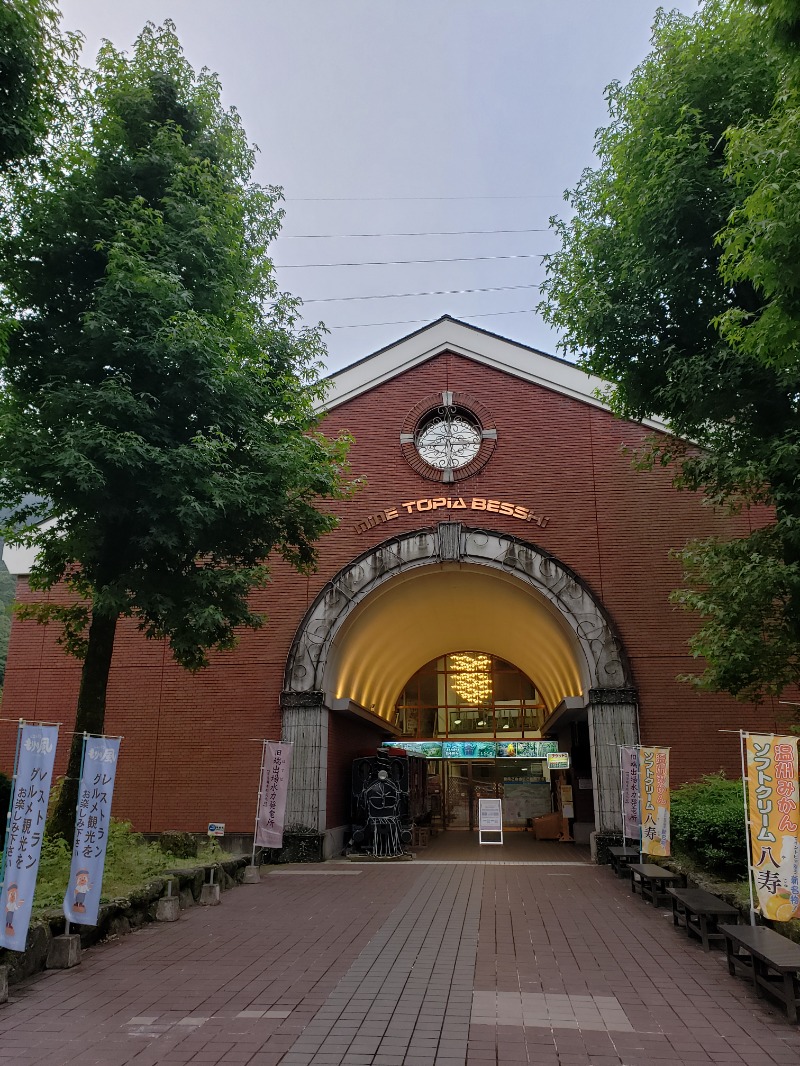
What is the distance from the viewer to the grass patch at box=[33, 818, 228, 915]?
8.75 metres

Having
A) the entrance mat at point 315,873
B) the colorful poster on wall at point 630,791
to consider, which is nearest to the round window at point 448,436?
the colorful poster on wall at point 630,791

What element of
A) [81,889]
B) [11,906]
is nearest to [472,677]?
[81,889]

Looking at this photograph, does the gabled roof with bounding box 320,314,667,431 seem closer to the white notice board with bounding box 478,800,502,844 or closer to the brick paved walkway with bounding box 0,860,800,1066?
the white notice board with bounding box 478,800,502,844

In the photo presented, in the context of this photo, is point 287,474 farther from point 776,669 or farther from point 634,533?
point 634,533

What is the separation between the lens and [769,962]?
5770 mm

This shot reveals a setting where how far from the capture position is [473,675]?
2681cm

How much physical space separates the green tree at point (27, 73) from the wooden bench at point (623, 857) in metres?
14.2

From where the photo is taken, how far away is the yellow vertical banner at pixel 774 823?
7.05 meters

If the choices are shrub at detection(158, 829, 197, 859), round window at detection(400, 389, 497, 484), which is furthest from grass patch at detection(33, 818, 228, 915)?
round window at detection(400, 389, 497, 484)

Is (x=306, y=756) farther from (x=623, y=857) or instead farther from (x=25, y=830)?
Answer: (x=25, y=830)

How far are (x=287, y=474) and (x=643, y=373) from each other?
5826 millimetres

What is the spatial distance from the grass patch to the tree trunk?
387 millimetres

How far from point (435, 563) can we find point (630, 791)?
6.45 metres

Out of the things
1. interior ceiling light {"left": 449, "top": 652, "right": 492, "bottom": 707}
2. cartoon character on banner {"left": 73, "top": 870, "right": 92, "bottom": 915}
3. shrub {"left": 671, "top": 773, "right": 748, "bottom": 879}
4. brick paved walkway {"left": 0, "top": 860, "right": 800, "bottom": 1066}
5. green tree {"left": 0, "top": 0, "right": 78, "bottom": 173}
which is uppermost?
green tree {"left": 0, "top": 0, "right": 78, "bottom": 173}
